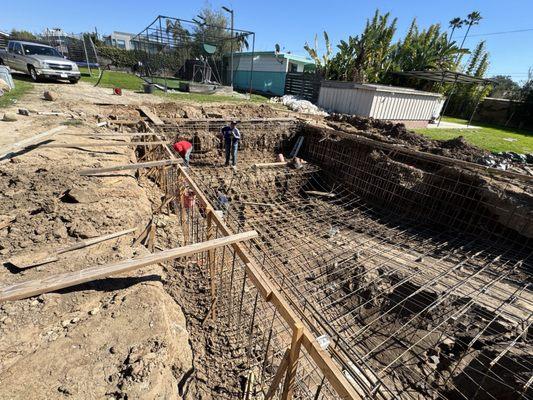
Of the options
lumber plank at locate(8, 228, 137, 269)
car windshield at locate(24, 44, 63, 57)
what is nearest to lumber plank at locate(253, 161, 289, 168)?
lumber plank at locate(8, 228, 137, 269)

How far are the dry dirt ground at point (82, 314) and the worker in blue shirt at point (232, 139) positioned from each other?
546 centimetres

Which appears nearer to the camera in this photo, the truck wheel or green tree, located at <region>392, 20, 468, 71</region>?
the truck wheel

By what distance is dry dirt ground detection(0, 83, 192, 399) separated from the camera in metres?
1.91

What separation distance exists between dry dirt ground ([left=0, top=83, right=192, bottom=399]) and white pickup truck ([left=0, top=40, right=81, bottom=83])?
10970mm

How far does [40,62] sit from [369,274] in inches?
625

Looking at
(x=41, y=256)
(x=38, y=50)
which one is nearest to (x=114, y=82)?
(x=38, y=50)

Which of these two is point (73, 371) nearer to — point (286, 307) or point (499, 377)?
point (286, 307)

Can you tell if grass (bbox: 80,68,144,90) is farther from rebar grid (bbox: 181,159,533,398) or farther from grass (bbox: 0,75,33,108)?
rebar grid (bbox: 181,159,533,398)

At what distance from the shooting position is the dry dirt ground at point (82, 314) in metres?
1.91

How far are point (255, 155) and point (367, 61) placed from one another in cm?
1180

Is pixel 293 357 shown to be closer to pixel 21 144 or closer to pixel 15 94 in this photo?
pixel 21 144

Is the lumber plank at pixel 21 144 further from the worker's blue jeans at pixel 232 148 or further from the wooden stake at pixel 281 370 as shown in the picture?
the wooden stake at pixel 281 370

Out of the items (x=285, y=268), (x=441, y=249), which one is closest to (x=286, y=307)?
(x=285, y=268)

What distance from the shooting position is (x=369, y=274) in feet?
17.7
